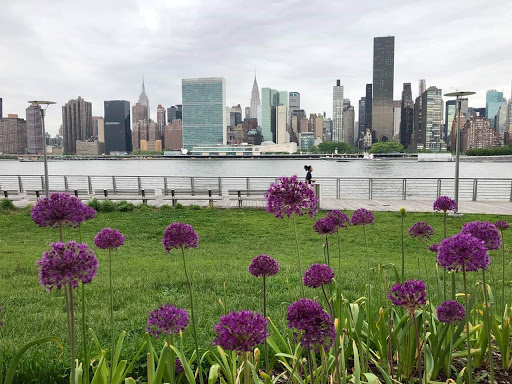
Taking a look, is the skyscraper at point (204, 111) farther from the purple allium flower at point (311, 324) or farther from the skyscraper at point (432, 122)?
the purple allium flower at point (311, 324)

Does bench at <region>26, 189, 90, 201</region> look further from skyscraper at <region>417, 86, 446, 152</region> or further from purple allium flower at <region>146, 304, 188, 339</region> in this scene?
skyscraper at <region>417, 86, 446, 152</region>

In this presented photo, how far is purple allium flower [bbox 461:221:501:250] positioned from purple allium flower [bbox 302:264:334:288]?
26.2 inches

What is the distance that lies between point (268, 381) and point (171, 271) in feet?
14.9

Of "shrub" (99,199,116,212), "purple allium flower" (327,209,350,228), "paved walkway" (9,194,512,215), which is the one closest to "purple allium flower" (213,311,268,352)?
"purple allium flower" (327,209,350,228)

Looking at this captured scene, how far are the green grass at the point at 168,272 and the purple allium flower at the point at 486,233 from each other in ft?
6.15

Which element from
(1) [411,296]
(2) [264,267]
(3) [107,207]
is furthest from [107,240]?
(3) [107,207]

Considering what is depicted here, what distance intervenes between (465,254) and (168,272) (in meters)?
5.13

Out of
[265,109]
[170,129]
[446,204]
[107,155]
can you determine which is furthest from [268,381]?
[265,109]

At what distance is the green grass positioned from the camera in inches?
141

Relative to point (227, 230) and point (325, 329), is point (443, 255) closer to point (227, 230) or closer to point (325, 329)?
point (325, 329)

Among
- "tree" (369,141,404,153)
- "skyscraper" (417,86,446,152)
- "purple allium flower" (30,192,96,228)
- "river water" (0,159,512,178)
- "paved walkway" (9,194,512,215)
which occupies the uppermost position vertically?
"skyscraper" (417,86,446,152)

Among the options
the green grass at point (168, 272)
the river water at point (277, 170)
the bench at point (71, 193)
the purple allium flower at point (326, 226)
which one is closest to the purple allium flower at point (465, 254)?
the purple allium flower at point (326, 226)

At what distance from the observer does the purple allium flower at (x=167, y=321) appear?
1575mm

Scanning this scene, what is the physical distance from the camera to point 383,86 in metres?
180
